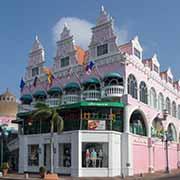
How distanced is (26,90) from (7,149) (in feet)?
30.7

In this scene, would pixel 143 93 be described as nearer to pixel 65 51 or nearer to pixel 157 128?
pixel 157 128

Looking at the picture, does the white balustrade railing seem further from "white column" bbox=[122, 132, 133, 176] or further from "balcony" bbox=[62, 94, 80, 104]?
"balcony" bbox=[62, 94, 80, 104]

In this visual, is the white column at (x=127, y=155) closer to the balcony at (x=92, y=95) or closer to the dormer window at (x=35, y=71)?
the balcony at (x=92, y=95)

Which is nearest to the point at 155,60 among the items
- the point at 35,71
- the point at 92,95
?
the point at 92,95

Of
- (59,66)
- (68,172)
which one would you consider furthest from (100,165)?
(59,66)

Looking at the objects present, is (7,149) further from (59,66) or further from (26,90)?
(59,66)

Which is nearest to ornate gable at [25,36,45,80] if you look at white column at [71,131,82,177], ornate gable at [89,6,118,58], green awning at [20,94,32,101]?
green awning at [20,94,32,101]

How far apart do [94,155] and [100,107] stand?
5.17 meters

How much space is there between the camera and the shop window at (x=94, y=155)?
38.9 metres

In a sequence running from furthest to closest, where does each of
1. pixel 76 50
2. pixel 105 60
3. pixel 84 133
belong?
pixel 76 50 → pixel 105 60 → pixel 84 133

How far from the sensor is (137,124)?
4484 cm

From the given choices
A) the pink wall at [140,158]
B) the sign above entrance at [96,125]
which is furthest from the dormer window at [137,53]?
the pink wall at [140,158]

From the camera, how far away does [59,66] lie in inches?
1866

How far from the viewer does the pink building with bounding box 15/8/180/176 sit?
129 ft
